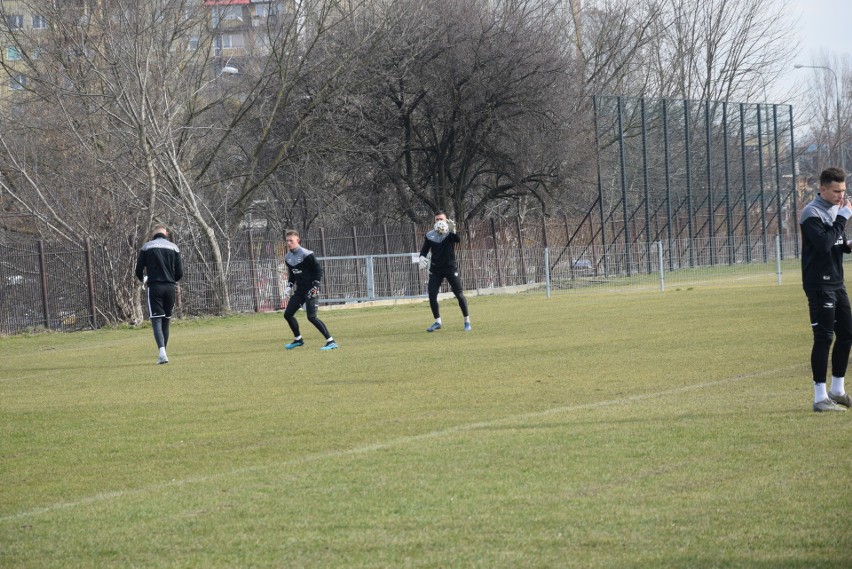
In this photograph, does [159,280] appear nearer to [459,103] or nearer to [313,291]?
[313,291]

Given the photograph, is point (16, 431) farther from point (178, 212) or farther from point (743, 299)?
point (178, 212)

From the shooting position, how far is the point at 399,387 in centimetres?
1205

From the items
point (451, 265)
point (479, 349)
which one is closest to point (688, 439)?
point (479, 349)

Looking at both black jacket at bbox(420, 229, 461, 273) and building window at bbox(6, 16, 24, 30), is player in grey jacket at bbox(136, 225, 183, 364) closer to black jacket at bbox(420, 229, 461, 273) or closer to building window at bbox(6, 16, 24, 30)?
black jacket at bbox(420, 229, 461, 273)

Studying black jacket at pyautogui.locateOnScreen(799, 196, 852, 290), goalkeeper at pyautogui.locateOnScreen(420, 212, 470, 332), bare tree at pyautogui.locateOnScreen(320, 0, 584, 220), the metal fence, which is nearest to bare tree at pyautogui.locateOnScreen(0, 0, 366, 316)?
the metal fence

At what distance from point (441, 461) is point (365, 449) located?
882 millimetres

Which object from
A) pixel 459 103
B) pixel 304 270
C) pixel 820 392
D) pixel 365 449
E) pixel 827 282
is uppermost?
pixel 459 103

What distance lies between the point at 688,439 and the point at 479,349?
8490 millimetres

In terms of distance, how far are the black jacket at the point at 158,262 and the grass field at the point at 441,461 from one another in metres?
1.80

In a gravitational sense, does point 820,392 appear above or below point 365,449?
above

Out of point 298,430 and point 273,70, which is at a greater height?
point 273,70

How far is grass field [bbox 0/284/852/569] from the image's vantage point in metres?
5.41

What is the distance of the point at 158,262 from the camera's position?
667 inches

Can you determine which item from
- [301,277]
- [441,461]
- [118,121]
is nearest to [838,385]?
[441,461]
